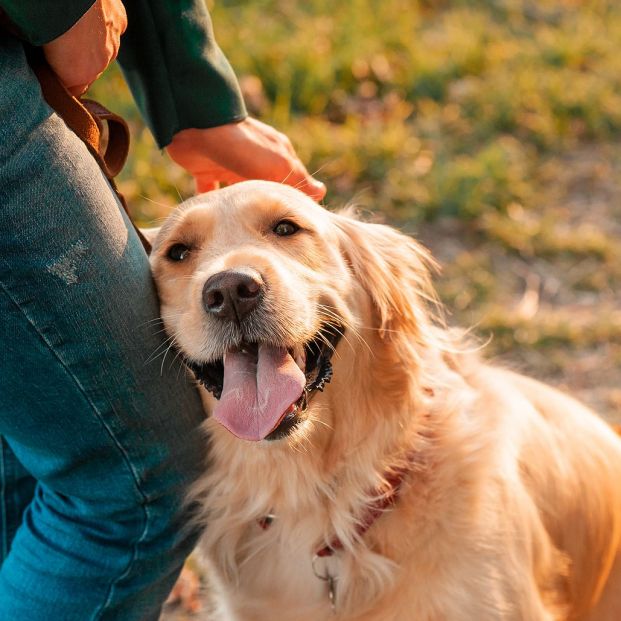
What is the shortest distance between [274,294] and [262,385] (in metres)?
0.21

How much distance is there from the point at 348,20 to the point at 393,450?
5111 millimetres

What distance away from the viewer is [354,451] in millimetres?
2420

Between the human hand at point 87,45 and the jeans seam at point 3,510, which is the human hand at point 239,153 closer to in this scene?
the human hand at point 87,45

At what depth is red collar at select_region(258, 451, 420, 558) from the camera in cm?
236

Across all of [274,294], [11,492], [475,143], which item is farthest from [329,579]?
[475,143]

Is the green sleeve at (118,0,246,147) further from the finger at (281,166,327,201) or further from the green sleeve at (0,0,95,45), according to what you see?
the green sleeve at (0,0,95,45)

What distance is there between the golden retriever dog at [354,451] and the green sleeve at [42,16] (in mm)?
624

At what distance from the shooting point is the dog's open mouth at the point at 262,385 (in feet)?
6.80

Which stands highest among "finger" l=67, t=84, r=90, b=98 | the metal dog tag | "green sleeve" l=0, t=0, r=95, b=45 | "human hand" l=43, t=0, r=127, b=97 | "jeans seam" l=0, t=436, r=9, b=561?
"green sleeve" l=0, t=0, r=95, b=45

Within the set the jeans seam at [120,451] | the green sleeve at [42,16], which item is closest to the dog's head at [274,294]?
the jeans seam at [120,451]

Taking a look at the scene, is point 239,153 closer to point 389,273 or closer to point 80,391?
point 389,273

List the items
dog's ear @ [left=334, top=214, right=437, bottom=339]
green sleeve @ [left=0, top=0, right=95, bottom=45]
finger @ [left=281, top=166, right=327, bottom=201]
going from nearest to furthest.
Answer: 1. green sleeve @ [left=0, top=0, right=95, bottom=45]
2. dog's ear @ [left=334, top=214, right=437, bottom=339]
3. finger @ [left=281, top=166, right=327, bottom=201]

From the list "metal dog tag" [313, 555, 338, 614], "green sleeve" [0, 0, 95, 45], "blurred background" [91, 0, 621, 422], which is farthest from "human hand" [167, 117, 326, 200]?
"blurred background" [91, 0, 621, 422]

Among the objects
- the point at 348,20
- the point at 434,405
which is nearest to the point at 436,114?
the point at 348,20
